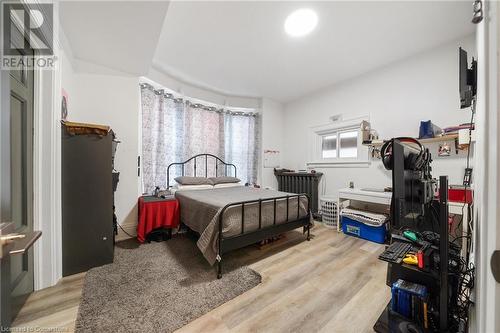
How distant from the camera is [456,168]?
7.72 ft

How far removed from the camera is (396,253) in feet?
4.02

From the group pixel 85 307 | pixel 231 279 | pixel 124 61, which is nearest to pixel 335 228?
pixel 231 279

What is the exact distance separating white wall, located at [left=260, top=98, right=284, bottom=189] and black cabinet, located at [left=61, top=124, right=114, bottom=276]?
2963 mm

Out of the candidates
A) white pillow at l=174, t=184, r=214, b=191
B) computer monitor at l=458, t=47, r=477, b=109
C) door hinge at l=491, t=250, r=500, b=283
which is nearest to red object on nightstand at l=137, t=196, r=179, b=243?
white pillow at l=174, t=184, r=214, b=191

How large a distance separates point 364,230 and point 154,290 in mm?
2659

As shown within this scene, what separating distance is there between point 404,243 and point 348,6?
7.05ft

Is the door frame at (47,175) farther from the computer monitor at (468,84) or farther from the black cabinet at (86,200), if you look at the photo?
the computer monitor at (468,84)

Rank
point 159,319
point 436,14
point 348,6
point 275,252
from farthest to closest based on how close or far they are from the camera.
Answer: point 275,252, point 436,14, point 348,6, point 159,319

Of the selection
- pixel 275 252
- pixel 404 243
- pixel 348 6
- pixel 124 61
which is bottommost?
pixel 275 252

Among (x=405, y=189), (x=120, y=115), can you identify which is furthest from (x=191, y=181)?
(x=405, y=189)

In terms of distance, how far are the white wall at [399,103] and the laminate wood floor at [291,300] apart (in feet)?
4.90

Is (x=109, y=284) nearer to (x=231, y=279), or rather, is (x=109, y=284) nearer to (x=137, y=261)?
(x=137, y=261)

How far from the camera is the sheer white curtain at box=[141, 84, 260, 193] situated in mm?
3033

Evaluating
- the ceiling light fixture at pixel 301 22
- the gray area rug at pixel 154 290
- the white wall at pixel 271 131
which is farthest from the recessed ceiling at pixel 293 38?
the gray area rug at pixel 154 290
